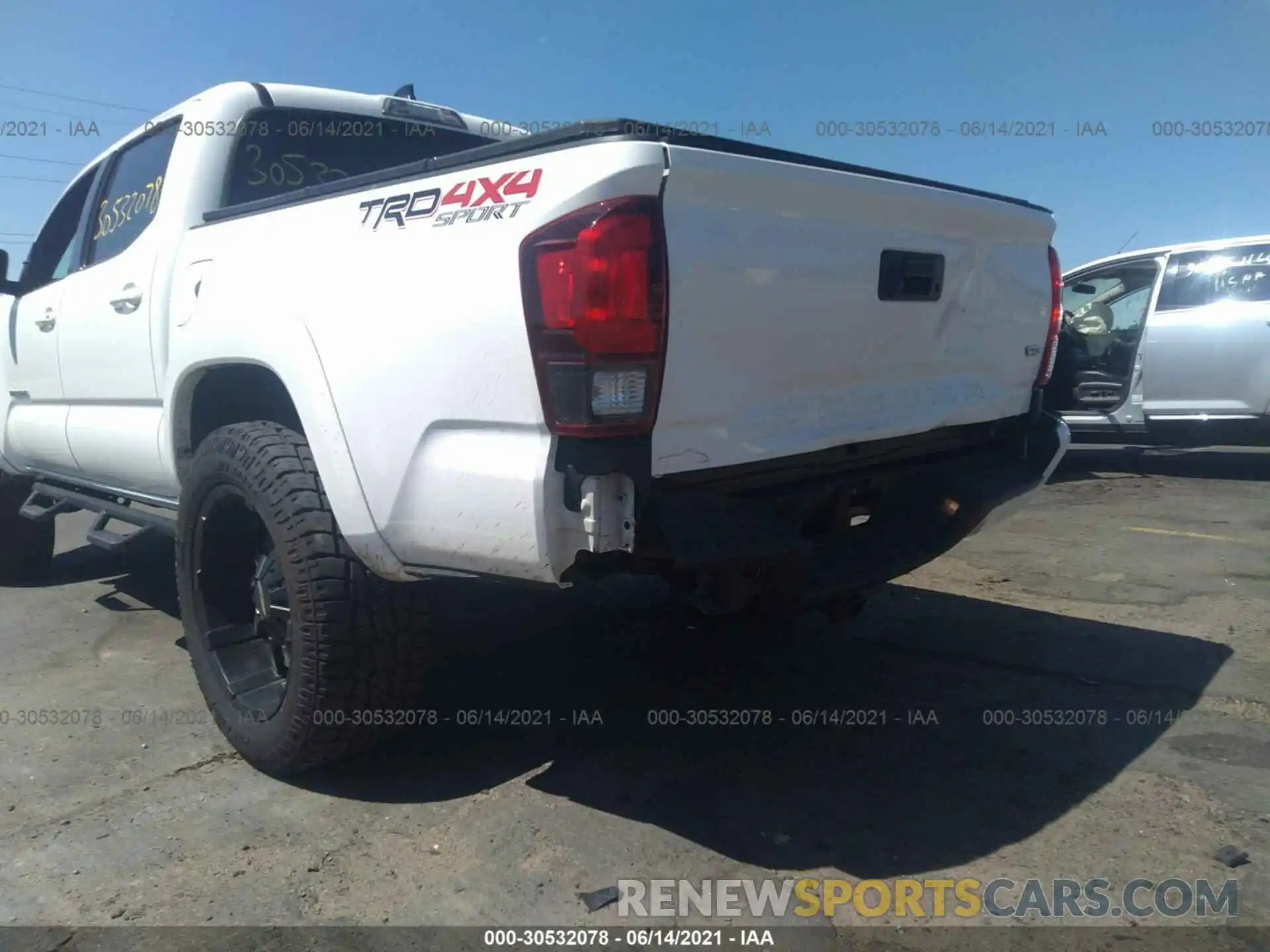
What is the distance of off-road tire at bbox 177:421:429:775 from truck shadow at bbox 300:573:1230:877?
16 centimetres

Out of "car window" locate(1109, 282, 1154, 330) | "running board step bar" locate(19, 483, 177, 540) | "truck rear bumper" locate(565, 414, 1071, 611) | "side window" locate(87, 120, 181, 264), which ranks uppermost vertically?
"side window" locate(87, 120, 181, 264)

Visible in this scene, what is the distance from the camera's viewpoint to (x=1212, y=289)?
8305 mm

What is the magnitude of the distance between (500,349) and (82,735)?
229 centimetres

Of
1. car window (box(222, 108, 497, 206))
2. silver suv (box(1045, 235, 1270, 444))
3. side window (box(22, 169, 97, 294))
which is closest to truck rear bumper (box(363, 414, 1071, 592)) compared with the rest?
car window (box(222, 108, 497, 206))

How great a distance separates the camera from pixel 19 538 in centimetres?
566

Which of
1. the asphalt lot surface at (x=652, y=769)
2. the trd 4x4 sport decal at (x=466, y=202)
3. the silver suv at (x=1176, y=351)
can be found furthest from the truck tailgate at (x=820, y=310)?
the silver suv at (x=1176, y=351)

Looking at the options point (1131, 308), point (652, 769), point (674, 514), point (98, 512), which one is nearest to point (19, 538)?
point (98, 512)

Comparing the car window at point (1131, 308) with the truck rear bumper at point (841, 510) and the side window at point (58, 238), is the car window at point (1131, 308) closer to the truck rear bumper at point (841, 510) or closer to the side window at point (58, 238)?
the truck rear bumper at point (841, 510)

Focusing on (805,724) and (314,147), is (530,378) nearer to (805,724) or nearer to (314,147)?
Result: (805,724)

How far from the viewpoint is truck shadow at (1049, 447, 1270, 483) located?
8891 millimetres

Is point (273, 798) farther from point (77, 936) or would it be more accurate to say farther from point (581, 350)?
point (581, 350)

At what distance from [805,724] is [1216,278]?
685cm

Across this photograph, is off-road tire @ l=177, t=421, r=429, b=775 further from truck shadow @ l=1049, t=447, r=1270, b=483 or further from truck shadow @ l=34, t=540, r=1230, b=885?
truck shadow @ l=1049, t=447, r=1270, b=483

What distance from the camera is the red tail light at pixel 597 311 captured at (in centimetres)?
214
